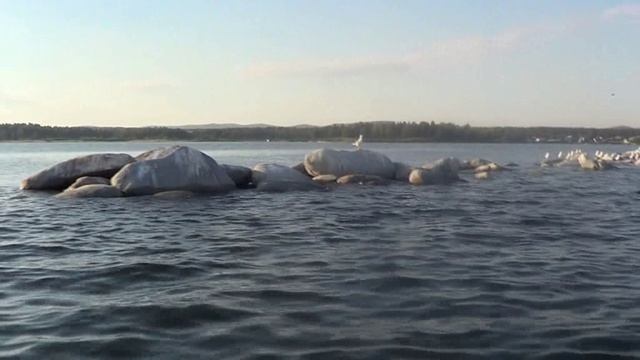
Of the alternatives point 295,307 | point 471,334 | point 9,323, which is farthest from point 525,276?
point 9,323

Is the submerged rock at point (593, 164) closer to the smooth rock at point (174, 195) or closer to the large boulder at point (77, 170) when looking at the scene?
the smooth rock at point (174, 195)

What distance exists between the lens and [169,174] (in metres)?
23.7

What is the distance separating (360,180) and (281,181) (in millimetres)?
3865

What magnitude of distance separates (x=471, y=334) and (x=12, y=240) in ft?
35.8

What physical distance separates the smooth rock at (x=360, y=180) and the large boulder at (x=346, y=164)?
83cm

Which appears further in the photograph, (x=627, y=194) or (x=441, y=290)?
(x=627, y=194)

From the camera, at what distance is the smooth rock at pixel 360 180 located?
2772 cm

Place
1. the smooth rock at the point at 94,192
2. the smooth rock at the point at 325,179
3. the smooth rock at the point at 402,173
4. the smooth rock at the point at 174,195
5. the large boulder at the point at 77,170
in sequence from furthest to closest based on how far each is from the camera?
1. the smooth rock at the point at 402,173
2. the smooth rock at the point at 325,179
3. the large boulder at the point at 77,170
4. the smooth rock at the point at 94,192
5. the smooth rock at the point at 174,195

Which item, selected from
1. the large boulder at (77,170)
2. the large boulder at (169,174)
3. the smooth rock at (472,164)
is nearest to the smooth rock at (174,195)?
the large boulder at (169,174)

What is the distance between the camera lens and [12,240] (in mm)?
14297

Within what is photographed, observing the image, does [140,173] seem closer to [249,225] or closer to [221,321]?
[249,225]

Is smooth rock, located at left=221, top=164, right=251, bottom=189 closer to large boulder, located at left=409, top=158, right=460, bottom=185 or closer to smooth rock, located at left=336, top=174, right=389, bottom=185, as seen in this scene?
smooth rock, located at left=336, top=174, right=389, bottom=185

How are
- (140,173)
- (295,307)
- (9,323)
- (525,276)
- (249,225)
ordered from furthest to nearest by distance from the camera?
(140,173), (249,225), (525,276), (295,307), (9,323)

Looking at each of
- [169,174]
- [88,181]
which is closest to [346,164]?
[169,174]
